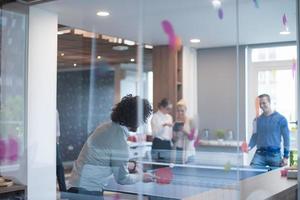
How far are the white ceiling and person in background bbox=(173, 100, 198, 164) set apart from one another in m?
0.84

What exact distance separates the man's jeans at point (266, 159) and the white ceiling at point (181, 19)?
857 mm

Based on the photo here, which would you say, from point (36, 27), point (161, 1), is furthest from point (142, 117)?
point (36, 27)

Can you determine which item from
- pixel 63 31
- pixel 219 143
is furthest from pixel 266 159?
pixel 63 31

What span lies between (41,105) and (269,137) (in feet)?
6.04

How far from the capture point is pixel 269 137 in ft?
9.57

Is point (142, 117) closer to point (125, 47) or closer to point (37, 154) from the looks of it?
point (37, 154)

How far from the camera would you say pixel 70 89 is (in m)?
4.07

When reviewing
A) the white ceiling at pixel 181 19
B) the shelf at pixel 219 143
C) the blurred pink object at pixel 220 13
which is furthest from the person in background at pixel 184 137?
the blurred pink object at pixel 220 13

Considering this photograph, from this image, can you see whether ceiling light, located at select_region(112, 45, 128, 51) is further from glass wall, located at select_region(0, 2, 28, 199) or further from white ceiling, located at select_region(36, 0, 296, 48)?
glass wall, located at select_region(0, 2, 28, 199)

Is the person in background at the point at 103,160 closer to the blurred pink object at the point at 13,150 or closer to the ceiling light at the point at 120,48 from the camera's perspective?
A: the blurred pink object at the point at 13,150

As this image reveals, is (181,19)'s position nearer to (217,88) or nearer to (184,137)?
(217,88)

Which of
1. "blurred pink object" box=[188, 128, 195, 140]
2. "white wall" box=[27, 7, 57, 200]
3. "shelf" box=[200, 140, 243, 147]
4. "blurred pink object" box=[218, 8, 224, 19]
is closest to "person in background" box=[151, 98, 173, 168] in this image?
"blurred pink object" box=[188, 128, 195, 140]

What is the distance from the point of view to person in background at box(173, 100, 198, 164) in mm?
4113

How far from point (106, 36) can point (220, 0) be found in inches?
55.3
